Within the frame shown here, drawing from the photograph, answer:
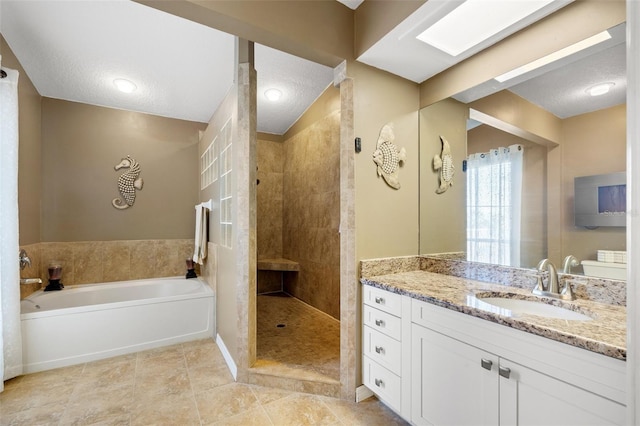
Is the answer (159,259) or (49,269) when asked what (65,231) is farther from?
(159,259)

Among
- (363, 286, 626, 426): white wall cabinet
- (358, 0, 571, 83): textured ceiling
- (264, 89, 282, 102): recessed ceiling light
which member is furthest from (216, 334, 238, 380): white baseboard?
(264, 89, 282, 102): recessed ceiling light

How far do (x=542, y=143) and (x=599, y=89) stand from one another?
32 cm

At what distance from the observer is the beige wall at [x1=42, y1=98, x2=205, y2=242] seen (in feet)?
10.3

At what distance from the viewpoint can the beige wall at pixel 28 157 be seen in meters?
2.53

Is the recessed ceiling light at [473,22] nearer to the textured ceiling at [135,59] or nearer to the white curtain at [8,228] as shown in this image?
the textured ceiling at [135,59]

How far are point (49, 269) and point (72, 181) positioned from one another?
1.00 m

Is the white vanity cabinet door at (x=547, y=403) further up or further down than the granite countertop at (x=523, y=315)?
further down

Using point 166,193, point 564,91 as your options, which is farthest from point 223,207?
point 564,91

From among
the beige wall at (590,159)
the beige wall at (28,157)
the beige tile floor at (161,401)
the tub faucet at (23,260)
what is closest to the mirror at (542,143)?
the beige wall at (590,159)

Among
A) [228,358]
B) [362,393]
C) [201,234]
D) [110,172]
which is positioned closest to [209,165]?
[201,234]

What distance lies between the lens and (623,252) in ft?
4.15

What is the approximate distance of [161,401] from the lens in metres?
1.90

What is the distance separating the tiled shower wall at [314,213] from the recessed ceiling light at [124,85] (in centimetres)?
199

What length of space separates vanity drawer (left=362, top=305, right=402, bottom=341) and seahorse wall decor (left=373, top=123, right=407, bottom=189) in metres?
0.89
